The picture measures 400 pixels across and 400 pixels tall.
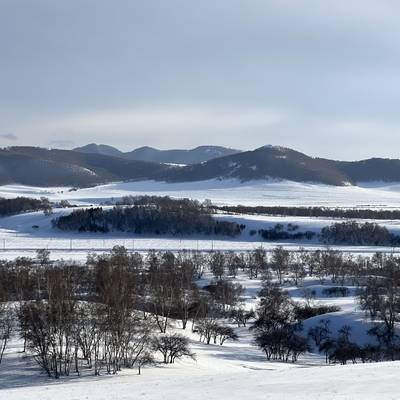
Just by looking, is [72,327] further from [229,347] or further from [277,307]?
[277,307]

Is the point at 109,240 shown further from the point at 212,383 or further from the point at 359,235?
the point at 212,383

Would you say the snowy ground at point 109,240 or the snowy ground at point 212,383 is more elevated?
the snowy ground at point 212,383

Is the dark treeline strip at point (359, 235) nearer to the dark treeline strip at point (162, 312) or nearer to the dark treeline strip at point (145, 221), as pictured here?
the dark treeline strip at point (145, 221)

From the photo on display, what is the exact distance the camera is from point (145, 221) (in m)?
178

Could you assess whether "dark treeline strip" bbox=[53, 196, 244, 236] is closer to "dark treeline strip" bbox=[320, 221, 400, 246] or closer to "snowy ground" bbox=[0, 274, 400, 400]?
"dark treeline strip" bbox=[320, 221, 400, 246]

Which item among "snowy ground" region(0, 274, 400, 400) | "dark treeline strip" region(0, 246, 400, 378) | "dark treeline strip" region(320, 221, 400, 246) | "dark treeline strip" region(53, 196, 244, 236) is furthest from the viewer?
"dark treeline strip" region(53, 196, 244, 236)

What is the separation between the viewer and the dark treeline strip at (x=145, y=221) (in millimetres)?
172250

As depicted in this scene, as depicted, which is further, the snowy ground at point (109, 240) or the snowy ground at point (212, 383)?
the snowy ground at point (109, 240)

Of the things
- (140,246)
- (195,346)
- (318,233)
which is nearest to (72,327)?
(195,346)

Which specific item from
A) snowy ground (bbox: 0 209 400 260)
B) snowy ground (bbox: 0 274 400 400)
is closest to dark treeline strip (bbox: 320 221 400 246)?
snowy ground (bbox: 0 209 400 260)

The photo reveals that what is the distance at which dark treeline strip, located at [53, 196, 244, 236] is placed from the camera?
17225cm

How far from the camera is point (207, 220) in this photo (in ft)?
567

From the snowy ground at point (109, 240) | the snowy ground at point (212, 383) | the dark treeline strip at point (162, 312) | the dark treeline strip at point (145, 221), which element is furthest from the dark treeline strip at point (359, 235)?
the snowy ground at point (212, 383)

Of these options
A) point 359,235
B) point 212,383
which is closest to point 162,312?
point 212,383
